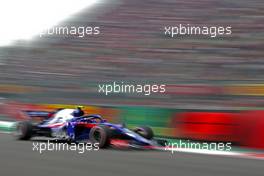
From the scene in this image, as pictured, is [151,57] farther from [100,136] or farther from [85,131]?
[100,136]

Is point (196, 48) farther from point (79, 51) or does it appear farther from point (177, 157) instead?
point (177, 157)

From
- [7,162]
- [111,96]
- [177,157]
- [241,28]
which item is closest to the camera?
[7,162]

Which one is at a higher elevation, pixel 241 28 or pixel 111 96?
pixel 241 28

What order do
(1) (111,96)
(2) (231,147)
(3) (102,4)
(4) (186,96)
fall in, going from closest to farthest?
1. (2) (231,147)
2. (4) (186,96)
3. (1) (111,96)
4. (3) (102,4)

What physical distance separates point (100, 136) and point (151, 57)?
11051mm

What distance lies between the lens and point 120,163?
655cm

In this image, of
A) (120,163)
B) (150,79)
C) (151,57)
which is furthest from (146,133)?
(151,57)

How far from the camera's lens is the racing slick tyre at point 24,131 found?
32.1ft

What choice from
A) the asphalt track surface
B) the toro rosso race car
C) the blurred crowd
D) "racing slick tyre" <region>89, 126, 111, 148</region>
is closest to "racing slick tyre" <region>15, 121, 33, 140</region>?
the toro rosso race car

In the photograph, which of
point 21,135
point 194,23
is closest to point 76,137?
point 21,135

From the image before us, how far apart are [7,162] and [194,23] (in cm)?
1448

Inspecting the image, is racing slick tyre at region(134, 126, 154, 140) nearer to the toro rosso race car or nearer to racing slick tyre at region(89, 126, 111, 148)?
the toro rosso race car

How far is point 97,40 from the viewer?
23.2m

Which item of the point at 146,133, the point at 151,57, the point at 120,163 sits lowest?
the point at 120,163
